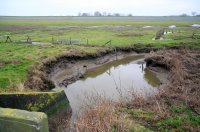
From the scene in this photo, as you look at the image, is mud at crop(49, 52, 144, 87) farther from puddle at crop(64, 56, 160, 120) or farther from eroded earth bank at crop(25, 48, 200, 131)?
puddle at crop(64, 56, 160, 120)

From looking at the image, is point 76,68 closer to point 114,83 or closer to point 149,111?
point 114,83

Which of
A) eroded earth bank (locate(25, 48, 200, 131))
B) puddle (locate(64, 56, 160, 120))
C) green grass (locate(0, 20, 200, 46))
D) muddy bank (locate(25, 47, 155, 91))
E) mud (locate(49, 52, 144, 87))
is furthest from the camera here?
green grass (locate(0, 20, 200, 46))

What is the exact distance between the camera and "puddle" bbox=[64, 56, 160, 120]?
562 inches

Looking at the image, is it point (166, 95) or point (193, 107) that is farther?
point (166, 95)

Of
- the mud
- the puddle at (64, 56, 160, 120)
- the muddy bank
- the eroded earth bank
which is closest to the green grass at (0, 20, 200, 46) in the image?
the muddy bank

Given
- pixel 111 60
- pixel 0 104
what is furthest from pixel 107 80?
pixel 0 104

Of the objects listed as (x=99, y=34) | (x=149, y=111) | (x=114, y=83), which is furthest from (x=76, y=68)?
(x=99, y=34)

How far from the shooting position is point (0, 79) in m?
14.5

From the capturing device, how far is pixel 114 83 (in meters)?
18.5

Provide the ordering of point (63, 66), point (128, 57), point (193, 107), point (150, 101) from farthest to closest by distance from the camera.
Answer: point (128, 57), point (63, 66), point (150, 101), point (193, 107)

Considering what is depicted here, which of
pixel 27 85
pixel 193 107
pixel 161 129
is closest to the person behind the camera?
pixel 161 129

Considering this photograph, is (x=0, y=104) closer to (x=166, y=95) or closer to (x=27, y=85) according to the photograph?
(x=27, y=85)

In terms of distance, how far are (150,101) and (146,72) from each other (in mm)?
11350

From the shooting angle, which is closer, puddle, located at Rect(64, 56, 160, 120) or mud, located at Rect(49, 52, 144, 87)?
puddle, located at Rect(64, 56, 160, 120)
